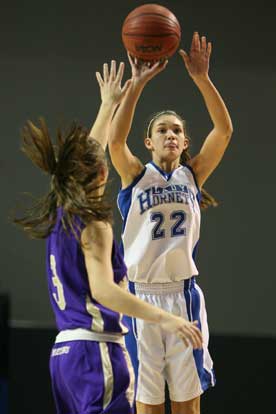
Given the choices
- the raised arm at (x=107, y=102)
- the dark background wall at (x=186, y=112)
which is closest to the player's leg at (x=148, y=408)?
the raised arm at (x=107, y=102)

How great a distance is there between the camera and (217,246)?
5867 mm

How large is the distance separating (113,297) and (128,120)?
1.56 meters

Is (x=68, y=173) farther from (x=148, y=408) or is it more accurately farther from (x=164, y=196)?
(x=148, y=408)

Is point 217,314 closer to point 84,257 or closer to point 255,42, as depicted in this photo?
point 255,42

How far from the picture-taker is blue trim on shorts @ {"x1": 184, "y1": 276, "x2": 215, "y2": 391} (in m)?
4.31

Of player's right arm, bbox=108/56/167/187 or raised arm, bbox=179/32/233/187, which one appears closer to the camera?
player's right arm, bbox=108/56/167/187

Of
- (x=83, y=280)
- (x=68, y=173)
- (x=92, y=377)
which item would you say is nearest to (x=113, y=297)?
(x=83, y=280)

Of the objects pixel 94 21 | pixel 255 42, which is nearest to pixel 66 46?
pixel 94 21

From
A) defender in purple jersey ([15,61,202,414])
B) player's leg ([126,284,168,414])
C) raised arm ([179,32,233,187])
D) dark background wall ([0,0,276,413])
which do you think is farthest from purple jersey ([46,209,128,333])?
dark background wall ([0,0,276,413])

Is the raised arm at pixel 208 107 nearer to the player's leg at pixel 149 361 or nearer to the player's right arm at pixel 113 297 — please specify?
the player's leg at pixel 149 361

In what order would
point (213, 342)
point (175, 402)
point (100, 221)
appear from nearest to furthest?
point (100, 221) → point (175, 402) → point (213, 342)

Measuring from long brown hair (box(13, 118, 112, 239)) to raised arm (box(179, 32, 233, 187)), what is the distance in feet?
4.49

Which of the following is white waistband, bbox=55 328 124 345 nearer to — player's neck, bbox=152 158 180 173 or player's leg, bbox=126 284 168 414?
player's leg, bbox=126 284 168 414

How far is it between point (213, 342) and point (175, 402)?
1.42 m
